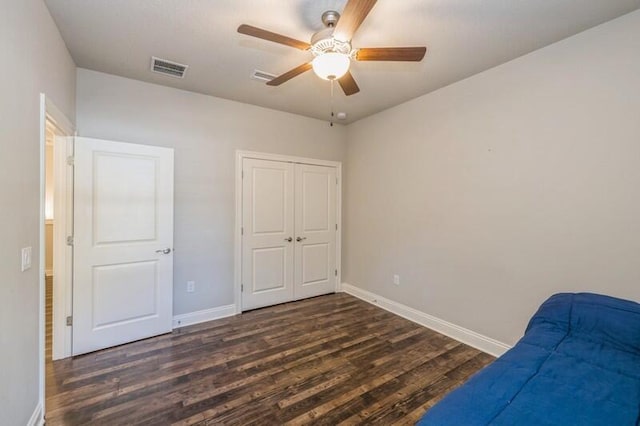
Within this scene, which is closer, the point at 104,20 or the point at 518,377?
the point at 518,377

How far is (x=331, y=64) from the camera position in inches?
70.2

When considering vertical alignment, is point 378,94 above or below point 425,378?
above

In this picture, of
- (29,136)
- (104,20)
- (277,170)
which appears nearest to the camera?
(29,136)

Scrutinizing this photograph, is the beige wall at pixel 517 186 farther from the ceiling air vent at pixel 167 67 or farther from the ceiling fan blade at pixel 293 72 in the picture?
the ceiling air vent at pixel 167 67

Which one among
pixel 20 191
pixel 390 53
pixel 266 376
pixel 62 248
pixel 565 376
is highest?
pixel 390 53

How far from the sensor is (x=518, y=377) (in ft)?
4.44

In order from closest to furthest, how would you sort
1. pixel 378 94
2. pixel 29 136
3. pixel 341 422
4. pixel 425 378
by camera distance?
pixel 29 136 → pixel 341 422 → pixel 425 378 → pixel 378 94

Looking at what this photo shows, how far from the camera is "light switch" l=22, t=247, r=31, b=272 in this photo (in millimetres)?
1642

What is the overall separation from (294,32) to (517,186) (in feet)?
7.68

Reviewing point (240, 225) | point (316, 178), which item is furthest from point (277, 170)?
point (240, 225)

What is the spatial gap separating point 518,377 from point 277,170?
11.1 feet

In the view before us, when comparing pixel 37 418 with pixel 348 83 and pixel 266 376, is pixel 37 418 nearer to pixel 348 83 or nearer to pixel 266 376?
pixel 266 376

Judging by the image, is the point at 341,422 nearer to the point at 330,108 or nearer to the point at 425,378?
the point at 425,378

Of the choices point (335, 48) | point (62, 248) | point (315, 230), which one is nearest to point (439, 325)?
point (315, 230)
